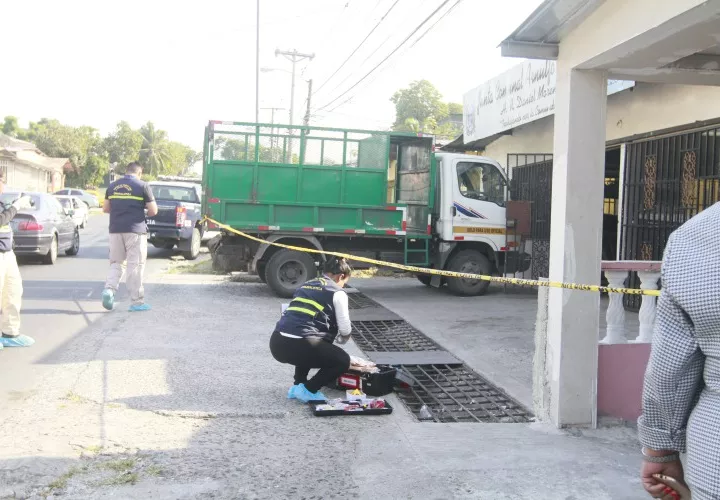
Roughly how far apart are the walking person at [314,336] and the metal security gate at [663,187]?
5.88 metres

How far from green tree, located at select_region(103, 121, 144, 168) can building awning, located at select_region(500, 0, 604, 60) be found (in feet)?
237

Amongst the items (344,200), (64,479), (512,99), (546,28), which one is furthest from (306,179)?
(64,479)

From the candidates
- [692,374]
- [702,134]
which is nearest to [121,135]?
[702,134]

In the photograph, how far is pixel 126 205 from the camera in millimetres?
9469

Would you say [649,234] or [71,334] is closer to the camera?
[71,334]

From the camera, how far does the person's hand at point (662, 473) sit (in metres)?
2.18

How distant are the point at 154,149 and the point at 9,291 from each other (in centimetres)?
7326

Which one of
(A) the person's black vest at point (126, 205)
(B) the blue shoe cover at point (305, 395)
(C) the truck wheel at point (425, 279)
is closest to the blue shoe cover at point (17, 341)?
(A) the person's black vest at point (126, 205)

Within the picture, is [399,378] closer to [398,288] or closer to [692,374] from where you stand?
[692,374]

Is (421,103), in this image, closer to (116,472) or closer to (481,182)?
(481,182)

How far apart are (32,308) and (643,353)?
804 centimetres

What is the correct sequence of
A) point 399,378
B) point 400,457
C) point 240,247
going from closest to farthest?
point 400,457
point 399,378
point 240,247

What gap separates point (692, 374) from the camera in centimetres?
204

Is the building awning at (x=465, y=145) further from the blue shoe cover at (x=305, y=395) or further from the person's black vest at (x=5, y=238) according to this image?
the blue shoe cover at (x=305, y=395)
